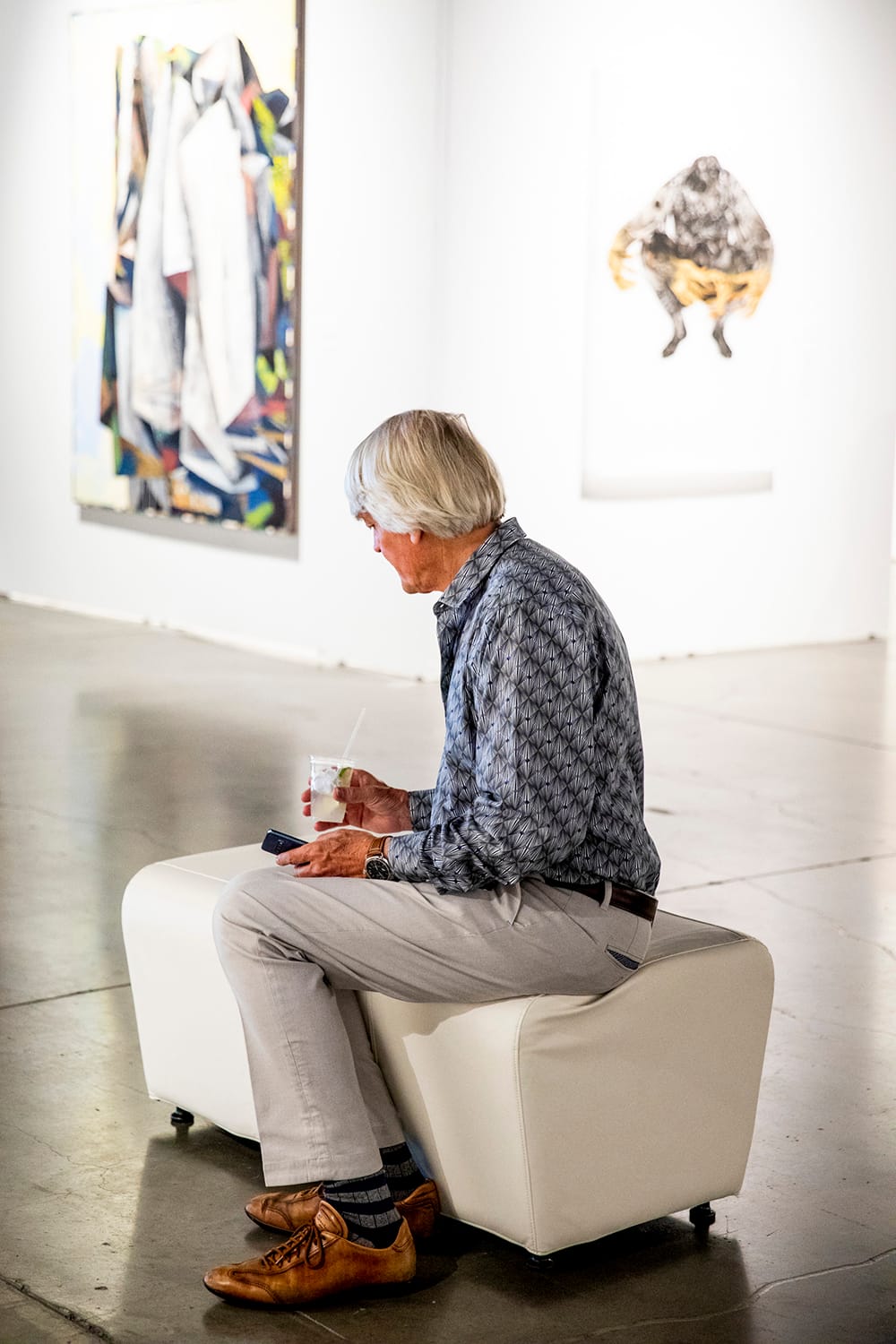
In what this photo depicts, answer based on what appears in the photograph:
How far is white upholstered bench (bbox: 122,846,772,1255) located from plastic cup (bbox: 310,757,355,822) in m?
0.30

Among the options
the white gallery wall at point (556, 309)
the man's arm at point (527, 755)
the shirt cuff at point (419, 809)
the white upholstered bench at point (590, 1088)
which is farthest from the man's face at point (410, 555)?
the white gallery wall at point (556, 309)

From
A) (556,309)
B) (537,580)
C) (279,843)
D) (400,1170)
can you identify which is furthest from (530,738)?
(556,309)

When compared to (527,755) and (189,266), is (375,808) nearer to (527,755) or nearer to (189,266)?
(527,755)

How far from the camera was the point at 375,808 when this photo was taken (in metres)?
3.15

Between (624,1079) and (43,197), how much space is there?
823 centimetres

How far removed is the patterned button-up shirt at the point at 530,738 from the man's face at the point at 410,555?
59 mm

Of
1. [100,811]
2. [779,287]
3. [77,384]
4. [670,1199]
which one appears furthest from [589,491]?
[670,1199]

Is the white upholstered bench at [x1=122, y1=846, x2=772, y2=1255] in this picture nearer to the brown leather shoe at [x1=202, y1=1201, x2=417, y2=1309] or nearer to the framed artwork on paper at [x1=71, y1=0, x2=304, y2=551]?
Answer: the brown leather shoe at [x1=202, y1=1201, x2=417, y2=1309]

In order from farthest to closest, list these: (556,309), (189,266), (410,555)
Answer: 1. (189,266)
2. (556,309)
3. (410,555)

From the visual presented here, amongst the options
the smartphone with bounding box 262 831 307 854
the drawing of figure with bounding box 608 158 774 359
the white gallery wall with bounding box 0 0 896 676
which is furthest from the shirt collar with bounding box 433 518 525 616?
the drawing of figure with bounding box 608 158 774 359

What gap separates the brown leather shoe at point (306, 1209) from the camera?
3041mm

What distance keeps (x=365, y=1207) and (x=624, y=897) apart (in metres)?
0.58

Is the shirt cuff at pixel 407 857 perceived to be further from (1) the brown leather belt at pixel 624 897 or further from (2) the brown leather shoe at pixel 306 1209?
(2) the brown leather shoe at pixel 306 1209

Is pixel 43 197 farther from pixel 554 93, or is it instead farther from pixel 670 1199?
pixel 670 1199
